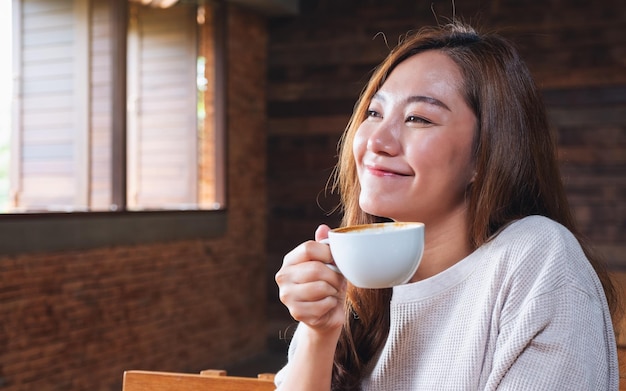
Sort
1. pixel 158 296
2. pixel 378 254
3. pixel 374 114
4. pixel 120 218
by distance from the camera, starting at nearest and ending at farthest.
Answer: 1. pixel 378 254
2. pixel 374 114
3. pixel 120 218
4. pixel 158 296

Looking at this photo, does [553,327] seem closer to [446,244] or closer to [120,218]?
[446,244]

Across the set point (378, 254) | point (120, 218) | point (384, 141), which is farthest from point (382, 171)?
point (120, 218)

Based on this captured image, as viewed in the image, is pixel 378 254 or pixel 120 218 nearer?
pixel 378 254

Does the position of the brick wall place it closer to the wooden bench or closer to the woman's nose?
the wooden bench

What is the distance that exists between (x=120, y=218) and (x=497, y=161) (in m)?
3.68

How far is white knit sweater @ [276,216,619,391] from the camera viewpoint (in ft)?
3.18

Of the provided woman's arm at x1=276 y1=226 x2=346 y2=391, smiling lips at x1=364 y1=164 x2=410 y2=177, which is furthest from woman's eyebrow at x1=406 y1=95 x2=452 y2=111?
woman's arm at x1=276 y1=226 x2=346 y2=391

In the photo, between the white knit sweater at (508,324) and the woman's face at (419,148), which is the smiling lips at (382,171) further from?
the white knit sweater at (508,324)

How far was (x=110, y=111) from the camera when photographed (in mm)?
4555

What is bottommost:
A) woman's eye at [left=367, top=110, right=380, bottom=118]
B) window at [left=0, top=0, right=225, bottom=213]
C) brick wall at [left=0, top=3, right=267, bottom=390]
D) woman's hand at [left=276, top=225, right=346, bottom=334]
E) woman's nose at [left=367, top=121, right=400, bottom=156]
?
brick wall at [left=0, top=3, right=267, bottom=390]

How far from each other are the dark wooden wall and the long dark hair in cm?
367

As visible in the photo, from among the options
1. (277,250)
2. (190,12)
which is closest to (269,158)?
(277,250)

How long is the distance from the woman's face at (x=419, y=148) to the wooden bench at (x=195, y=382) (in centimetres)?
41

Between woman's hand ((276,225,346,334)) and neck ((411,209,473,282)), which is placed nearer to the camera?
woman's hand ((276,225,346,334))
